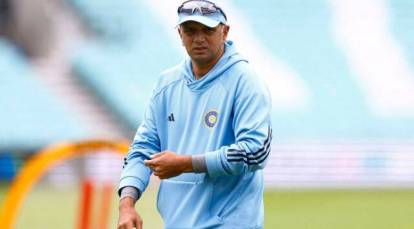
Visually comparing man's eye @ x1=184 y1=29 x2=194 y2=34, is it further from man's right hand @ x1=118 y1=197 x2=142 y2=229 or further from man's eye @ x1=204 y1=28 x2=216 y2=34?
man's right hand @ x1=118 y1=197 x2=142 y2=229

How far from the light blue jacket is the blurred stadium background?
42.3ft

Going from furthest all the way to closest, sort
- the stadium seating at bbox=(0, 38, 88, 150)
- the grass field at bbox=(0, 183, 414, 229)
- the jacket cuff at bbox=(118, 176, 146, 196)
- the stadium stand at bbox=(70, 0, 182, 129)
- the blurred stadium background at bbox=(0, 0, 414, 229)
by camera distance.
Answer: the stadium stand at bbox=(70, 0, 182, 129), the stadium seating at bbox=(0, 38, 88, 150), the blurred stadium background at bbox=(0, 0, 414, 229), the grass field at bbox=(0, 183, 414, 229), the jacket cuff at bbox=(118, 176, 146, 196)

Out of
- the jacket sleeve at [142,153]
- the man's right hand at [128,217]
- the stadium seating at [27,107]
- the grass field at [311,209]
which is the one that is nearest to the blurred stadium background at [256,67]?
the stadium seating at [27,107]

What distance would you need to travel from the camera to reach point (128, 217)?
4.87 m

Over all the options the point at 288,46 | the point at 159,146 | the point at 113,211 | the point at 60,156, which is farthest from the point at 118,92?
the point at 159,146

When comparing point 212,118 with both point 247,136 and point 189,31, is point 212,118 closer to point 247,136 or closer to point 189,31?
point 247,136

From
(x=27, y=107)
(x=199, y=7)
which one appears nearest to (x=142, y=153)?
(x=199, y=7)

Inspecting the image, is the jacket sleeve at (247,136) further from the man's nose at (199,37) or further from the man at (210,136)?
the man's nose at (199,37)

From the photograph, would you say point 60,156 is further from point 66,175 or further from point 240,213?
point 66,175

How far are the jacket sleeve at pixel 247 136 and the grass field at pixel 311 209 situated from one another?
365 cm

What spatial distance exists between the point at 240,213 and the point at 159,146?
0.53 m

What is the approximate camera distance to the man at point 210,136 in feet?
15.3

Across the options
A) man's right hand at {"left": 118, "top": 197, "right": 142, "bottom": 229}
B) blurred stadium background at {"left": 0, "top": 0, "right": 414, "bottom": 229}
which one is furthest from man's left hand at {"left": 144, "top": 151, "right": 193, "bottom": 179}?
blurred stadium background at {"left": 0, "top": 0, "right": 414, "bottom": 229}

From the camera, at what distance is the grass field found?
1141cm
